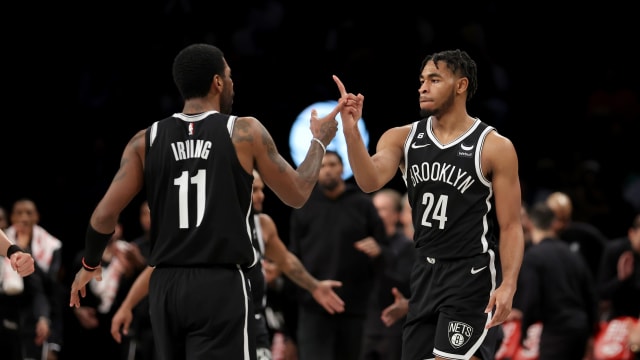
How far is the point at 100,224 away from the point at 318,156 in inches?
43.1

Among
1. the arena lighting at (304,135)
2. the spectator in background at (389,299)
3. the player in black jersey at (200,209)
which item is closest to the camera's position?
the player in black jersey at (200,209)

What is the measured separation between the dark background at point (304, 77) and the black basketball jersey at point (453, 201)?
8.83 meters

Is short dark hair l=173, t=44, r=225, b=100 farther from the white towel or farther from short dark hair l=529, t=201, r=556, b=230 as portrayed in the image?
the white towel

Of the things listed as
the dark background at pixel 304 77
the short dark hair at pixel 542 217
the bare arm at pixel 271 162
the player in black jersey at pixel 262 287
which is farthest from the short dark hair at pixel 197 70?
the dark background at pixel 304 77

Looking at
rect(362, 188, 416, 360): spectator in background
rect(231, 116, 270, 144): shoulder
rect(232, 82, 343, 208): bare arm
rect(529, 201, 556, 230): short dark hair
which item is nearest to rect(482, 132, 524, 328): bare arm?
rect(232, 82, 343, 208): bare arm

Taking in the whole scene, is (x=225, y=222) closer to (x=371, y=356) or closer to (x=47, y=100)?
(x=371, y=356)

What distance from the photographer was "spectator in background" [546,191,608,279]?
448 inches

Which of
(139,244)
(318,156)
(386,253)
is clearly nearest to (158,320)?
(318,156)

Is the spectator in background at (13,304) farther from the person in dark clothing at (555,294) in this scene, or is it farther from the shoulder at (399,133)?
the person in dark clothing at (555,294)

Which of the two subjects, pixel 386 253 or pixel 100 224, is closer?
pixel 100 224

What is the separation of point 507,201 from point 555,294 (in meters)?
4.71

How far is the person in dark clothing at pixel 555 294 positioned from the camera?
33.0 ft

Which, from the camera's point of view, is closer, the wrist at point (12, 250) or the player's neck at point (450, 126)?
the wrist at point (12, 250)

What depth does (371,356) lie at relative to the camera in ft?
33.7
